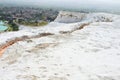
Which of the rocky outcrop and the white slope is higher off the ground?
the white slope

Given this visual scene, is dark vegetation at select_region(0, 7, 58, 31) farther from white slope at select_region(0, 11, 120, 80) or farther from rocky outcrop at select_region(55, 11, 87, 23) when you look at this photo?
white slope at select_region(0, 11, 120, 80)

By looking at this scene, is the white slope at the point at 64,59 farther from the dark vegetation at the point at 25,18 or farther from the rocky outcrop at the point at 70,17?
the dark vegetation at the point at 25,18

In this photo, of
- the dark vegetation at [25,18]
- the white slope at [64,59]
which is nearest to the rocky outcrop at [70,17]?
the dark vegetation at [25,18]

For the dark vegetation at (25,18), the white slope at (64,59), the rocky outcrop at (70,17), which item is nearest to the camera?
the white slope at (64,59)

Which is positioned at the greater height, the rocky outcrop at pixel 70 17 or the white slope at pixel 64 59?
the white slope at pixel 64 59

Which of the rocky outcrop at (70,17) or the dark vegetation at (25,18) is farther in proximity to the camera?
the dark vegetation at (25,18)

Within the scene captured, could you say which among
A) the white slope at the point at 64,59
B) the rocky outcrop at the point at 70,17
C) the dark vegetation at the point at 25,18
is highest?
the white slope at the point at 64,59

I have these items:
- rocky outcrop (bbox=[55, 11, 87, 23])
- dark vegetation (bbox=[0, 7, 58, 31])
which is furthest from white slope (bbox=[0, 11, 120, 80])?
dark vegetation (bbox=[0, 7, 58, 31])

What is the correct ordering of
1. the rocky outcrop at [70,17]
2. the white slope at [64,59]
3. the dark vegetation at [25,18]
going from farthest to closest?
the dark vegetation at [25,18], the rocky outcrop at [70,17], the white slope at [64,59]

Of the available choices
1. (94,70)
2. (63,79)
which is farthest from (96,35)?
(63,79)

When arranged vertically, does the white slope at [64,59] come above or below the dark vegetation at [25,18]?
above
